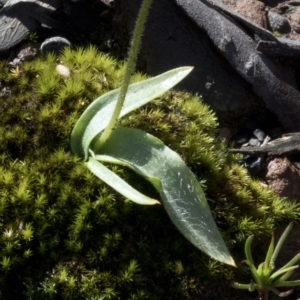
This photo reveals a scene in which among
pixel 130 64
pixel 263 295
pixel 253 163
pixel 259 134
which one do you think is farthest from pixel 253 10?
pixel 263 295

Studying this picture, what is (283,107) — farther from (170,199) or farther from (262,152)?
(170,199)

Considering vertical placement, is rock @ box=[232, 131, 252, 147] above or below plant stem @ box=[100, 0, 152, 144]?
below

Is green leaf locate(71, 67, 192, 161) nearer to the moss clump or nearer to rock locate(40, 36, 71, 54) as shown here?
the moss clump

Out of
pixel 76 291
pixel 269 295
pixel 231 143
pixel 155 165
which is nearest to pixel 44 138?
pixel 155 165

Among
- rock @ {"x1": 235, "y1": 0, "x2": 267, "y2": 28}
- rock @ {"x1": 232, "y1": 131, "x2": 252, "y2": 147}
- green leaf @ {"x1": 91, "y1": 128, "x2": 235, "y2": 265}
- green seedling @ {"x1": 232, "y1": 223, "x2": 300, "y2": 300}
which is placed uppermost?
rock @ {"x1": 235, "y1": 0, "x2": 267, "y2": 28}

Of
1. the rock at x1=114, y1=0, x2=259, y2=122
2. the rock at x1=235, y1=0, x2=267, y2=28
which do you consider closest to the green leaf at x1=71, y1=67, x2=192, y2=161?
the rock at x1=114, y1=0, x2=259, y2=122

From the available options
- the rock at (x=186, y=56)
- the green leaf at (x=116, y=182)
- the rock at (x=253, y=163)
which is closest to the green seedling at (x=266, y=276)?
the green leaf at (x=116, y=182)

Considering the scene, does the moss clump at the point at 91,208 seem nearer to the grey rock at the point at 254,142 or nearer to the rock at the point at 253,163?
the rock at the point at 253,163

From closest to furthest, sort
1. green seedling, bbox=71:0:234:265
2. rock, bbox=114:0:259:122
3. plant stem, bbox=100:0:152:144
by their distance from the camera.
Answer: plant stem, bbox=100:0:152:144 < green seedling, bbox=71:0:234:265 < rock, bbox=114:0:259:122
